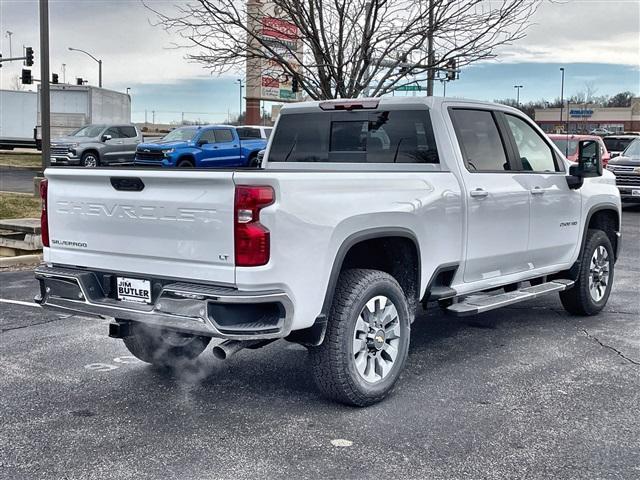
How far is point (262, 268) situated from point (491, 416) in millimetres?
1764

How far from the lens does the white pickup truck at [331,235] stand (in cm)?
429

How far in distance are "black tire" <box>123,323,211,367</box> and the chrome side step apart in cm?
188

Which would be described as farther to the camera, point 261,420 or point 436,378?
point 436,378

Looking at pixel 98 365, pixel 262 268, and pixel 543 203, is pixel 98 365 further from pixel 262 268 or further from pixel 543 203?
pixel 543 203

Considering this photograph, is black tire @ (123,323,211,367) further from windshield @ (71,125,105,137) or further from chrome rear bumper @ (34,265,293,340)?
windshield @ (71,125,105,137)

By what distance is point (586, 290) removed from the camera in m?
7.46

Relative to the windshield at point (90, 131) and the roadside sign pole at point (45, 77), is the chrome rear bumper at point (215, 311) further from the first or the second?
the windshield at point (90, 131)

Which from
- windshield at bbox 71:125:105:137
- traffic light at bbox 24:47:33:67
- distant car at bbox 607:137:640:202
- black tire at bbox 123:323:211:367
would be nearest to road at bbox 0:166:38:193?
windshield at bbox 71:125:105:137

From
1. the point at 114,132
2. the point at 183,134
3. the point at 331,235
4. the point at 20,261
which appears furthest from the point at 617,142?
the point at 331,235

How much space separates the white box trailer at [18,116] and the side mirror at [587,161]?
36.9m

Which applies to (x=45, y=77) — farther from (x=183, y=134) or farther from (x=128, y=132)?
(x=128, y=132)

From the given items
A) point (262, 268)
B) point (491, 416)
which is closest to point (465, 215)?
point (491, 416)

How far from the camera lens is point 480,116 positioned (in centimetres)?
631

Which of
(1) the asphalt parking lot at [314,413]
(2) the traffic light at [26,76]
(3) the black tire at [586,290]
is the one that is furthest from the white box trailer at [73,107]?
(3) the black tire at [586,290]
